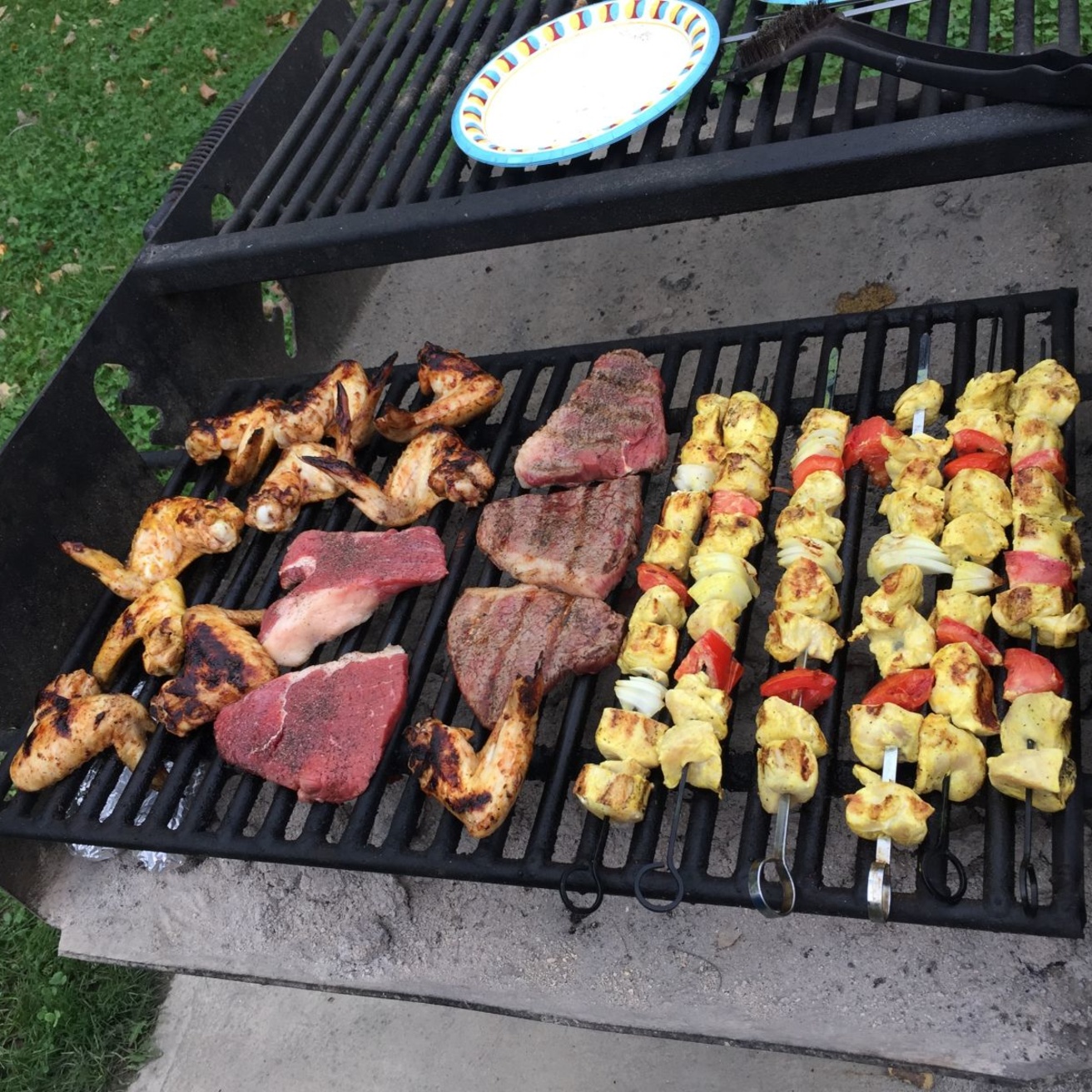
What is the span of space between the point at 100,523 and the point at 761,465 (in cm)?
246

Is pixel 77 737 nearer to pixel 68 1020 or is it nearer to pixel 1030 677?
pixel 68 1020

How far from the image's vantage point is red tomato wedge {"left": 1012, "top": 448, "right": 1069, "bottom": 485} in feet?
8.57

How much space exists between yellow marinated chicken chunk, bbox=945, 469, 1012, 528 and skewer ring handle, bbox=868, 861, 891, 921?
1019mm

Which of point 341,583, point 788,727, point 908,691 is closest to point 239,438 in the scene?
point 341,583

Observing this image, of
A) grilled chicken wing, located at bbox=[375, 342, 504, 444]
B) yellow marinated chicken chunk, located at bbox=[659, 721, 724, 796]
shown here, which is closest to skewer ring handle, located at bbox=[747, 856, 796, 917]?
yellow marinated chicken chunk, located at bbox=[659, 721, 724, 796]

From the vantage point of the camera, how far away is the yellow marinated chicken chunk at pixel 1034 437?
104 inches

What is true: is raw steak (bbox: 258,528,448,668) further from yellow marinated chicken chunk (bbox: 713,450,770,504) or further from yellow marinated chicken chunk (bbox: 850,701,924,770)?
yellow marinated chicken chunk (bbox: 850,701,924,770)

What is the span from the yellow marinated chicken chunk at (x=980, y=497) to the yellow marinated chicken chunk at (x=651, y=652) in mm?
822

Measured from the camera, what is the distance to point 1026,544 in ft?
8.11

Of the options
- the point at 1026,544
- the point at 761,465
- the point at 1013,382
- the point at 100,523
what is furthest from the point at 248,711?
the point at 1013,382

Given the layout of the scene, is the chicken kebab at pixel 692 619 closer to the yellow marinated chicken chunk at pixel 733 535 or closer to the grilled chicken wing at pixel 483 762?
the yellow marinated chicken chunk at pixel 733 535

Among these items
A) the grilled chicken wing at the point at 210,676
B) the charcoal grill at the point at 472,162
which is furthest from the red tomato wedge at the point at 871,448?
the grilled chicken wing at the point at 210,676

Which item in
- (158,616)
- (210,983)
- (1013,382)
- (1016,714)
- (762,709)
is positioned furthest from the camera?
(210,983)

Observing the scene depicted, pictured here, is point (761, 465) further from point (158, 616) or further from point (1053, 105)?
point (158, 616)
